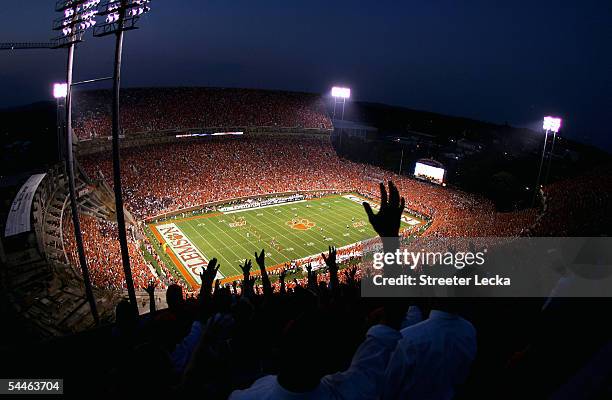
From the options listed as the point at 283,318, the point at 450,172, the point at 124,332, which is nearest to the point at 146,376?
the point at 124,332

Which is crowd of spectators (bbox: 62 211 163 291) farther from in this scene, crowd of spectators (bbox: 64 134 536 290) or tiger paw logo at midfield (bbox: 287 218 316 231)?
tiger paw logo at midfield (bbox: 287 218 316 231)

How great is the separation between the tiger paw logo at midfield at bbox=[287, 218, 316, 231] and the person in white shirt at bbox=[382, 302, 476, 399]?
25.2m

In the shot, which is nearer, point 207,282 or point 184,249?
point 207,282

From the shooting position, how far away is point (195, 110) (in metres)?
42.4

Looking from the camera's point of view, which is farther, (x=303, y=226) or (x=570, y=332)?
(x=303, y=226)

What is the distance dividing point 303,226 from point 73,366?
2425 cm

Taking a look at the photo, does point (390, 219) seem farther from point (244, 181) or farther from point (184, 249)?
point (244, 181)

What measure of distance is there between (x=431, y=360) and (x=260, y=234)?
79.4ft

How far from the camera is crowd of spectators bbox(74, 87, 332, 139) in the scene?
1389 inches

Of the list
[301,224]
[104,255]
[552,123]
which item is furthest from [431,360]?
[552,123]

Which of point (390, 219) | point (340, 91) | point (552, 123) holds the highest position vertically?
point (340, 91)

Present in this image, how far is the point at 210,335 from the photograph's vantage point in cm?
206

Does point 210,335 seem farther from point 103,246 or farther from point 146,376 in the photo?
point 103,246

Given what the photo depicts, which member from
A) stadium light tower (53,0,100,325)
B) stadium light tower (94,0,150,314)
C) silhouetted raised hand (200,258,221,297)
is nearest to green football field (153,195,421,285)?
stadium light tower (53,0,100,325)
